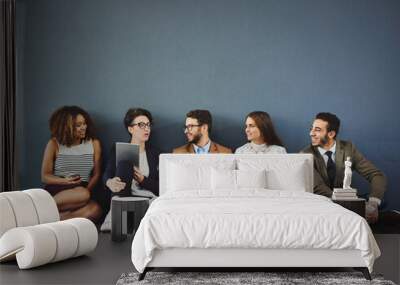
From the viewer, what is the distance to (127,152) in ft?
25.8

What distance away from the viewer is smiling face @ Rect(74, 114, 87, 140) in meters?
7.95

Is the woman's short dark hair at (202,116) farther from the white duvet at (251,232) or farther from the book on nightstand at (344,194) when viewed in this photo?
the white duvet at (251,232)

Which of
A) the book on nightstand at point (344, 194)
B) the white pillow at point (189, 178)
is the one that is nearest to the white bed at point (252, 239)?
the white pillow at point (189, 178)

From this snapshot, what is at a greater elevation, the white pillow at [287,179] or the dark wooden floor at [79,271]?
the white pillow at [287,179]

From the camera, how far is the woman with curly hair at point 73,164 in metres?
7.94

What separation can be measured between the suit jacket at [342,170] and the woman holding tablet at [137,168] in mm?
1849

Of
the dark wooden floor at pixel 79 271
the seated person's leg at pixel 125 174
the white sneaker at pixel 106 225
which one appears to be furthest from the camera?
the seated person's leg at pixel 125 174

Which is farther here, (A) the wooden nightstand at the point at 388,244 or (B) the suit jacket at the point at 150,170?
(B) the suit jacket at the point at 150,170

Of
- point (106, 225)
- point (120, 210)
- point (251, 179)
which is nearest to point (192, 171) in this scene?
point (251, 179)

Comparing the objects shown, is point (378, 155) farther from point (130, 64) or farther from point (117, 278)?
point (117, 278)

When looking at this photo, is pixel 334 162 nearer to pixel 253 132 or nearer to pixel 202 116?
pixel 253 132

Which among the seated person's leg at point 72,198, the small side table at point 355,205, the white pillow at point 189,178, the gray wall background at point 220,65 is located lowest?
the seated person's leg at point 72,198

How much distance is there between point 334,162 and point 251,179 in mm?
1468

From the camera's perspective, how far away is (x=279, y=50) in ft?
26.2
